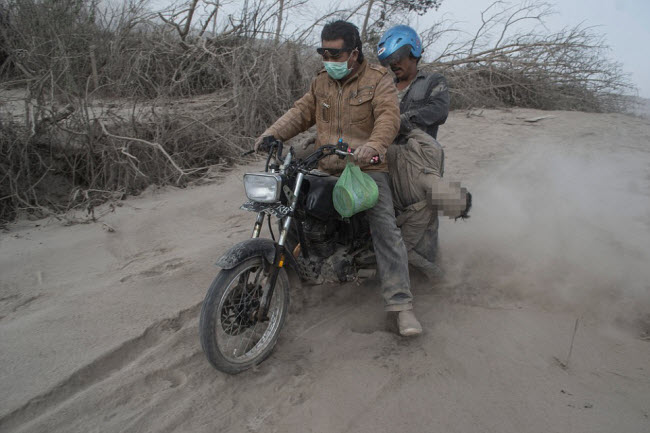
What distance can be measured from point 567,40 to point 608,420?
31.3 ft

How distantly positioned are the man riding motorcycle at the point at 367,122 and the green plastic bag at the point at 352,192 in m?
0.18

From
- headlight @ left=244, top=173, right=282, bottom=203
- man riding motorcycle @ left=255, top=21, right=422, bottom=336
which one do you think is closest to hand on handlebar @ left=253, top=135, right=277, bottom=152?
man riding motorcycle @ left=255, top=21, right=422, bottom=336

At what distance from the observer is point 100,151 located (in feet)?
16.8

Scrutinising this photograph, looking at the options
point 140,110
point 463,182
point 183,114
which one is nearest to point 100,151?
point 140,110

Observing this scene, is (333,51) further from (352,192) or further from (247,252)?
(247,252)

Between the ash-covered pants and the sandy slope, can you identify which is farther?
the ash-covered pants

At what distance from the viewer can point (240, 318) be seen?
91.8 inches

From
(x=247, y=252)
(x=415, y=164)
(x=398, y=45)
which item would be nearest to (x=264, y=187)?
(x=247, y=252)

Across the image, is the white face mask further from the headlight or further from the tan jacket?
the headlight

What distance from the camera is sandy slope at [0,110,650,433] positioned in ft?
6.77

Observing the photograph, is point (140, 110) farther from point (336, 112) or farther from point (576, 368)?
point (576, 368)

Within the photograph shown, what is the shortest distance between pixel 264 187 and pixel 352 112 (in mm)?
893

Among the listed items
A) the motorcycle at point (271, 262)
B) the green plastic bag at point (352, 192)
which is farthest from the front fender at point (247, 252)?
the green plastic bag at point (352, 192)

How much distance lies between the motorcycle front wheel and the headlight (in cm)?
34
